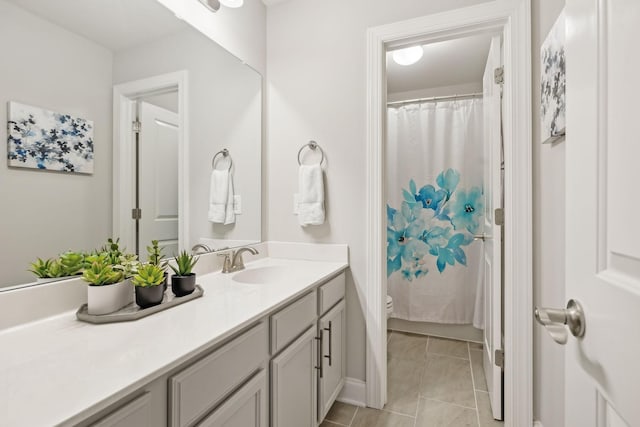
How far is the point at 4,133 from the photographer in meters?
0.88

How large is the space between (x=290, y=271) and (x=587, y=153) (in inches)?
53.7

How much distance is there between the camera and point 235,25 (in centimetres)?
180

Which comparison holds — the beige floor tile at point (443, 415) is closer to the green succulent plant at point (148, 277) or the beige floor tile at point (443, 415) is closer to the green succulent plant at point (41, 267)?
the green succulent plant at point (148, 277)

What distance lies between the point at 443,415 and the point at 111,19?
2.39 m

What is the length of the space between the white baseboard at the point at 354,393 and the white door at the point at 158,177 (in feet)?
4.01

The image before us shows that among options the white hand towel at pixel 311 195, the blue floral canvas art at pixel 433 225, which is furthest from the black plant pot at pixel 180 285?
the blue floral canvas art at pixel 433 225

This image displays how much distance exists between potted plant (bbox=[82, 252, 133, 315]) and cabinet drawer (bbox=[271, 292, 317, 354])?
0.48 meters

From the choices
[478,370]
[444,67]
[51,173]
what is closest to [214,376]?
[51,173]

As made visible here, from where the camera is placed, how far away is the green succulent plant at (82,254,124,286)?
3.12 ft

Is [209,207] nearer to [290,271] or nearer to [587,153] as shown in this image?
[290,271]

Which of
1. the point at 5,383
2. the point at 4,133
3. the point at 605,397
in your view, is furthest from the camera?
the point at 4,133

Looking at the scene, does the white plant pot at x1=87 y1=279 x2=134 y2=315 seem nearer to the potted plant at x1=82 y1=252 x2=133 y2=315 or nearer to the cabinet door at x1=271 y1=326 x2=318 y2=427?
the potted plant at x1=82 y1=252 x2=133 y2=315

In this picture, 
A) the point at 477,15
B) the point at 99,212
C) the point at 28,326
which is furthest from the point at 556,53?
the point at 28,326

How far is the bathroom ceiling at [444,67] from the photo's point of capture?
235 centimetres
